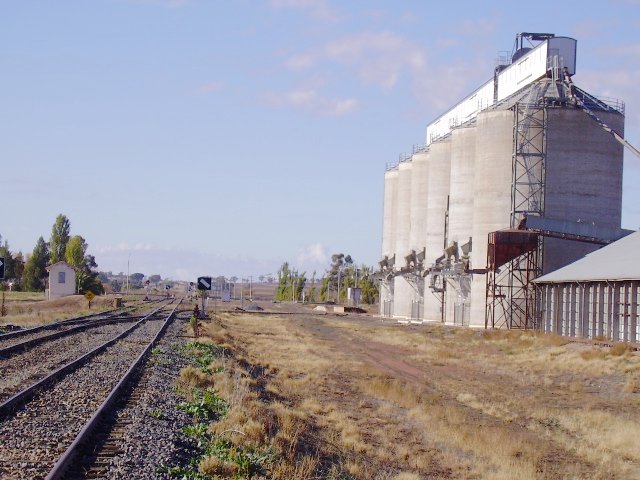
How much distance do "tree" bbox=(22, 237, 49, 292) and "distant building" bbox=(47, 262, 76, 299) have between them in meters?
48.5

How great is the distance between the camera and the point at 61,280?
99.4 m

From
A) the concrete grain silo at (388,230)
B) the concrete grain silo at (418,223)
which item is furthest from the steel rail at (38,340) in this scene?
the concrete grain silo at (388,230)

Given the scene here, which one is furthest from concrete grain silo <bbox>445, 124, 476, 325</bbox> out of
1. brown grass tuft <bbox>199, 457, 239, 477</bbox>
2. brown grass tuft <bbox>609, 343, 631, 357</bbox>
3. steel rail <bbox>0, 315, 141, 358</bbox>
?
brown grass tuft <bbox>199, 457, 239, 477</bbox>

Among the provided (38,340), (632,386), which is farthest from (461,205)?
(38,340)

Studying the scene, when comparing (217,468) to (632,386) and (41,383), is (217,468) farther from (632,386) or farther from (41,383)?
(632,386)

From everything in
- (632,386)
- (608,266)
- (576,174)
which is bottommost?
(632,386)

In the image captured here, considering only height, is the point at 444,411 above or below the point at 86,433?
below

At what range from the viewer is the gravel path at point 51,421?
37.5ft

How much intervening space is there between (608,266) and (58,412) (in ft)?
125

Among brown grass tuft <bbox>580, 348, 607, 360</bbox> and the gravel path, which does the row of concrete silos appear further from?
the gravel path

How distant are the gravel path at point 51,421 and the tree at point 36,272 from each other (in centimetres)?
12719

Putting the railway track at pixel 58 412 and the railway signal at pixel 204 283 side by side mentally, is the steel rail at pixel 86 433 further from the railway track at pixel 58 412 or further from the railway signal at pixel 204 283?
the railway signal at pixel 204 283

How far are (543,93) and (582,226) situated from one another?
33.6ft

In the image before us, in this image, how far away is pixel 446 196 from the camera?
80625 millimetres
